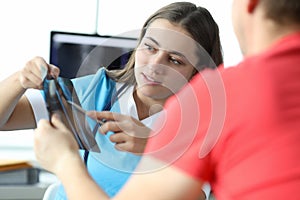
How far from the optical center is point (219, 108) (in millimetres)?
697

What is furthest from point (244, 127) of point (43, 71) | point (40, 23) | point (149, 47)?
point (40, 23)

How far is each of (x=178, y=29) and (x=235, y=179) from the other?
86 centimetres

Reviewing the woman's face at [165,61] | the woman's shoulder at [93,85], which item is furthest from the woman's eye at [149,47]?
the woman's shoulder at [93,85]

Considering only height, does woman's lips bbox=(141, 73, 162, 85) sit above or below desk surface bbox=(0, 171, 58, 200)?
above

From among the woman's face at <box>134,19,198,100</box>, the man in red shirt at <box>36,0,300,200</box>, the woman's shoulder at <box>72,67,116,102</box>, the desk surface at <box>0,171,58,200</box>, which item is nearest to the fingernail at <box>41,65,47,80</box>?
the woman's shoulder at <box>72,67,116,102</box>

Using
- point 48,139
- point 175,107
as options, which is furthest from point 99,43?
point 175,107

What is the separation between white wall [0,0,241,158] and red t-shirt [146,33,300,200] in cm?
199

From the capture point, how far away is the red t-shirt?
26.3 inches

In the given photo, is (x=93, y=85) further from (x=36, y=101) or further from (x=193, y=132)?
(x=193, y=132)

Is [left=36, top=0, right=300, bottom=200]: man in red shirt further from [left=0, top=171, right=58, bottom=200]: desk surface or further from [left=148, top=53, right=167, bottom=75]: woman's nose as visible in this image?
[left=0, top=171, right=58, bottom=200]: desk surface

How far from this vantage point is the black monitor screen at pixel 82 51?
6.73 feet

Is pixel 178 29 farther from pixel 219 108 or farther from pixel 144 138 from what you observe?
pixel 219 108

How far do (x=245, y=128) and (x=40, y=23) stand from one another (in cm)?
210

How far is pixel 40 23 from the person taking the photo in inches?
104
